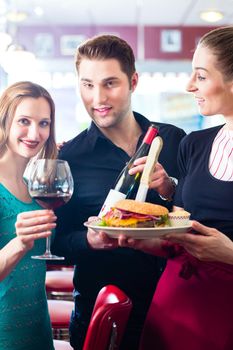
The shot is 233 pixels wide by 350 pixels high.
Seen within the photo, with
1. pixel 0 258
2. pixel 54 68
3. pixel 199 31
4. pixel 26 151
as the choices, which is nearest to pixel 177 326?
pixel 0 258

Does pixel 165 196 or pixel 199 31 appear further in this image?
pixel 199 31

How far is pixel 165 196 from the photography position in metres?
1.89

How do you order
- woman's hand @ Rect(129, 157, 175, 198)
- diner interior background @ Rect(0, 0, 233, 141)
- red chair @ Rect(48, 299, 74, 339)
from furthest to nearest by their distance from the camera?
diner interior background @ Rect(0, 0, 233, 141)
red chair @ Rect(48, 299, 74, 339)
woman's hand @ Rect(129, 157, 175, 198)

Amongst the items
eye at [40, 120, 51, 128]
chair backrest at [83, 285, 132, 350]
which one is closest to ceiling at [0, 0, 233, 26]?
eye at [40, 120, 51, 128]

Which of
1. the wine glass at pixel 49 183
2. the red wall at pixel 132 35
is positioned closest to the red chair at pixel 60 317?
the wine glass at pixel 49 183

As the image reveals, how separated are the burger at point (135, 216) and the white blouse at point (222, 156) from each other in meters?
0.24

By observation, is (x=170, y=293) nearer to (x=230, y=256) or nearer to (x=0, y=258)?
(x=230, y=256)

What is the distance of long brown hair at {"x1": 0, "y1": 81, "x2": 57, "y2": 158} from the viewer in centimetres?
184

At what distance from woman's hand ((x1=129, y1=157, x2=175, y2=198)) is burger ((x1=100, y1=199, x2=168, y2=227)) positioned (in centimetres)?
20

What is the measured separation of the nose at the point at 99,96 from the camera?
1943mm

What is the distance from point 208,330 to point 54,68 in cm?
682

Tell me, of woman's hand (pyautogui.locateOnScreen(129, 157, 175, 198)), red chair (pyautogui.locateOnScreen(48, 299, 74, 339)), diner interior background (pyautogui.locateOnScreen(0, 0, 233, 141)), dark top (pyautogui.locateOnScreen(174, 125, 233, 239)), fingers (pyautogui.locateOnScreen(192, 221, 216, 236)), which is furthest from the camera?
diner interior background (pyautogui.locateOnScreen(0, 0, 233, 141))

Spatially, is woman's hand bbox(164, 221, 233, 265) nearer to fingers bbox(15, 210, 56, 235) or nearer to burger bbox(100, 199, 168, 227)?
burger bbox(100, 199, 168, 227)

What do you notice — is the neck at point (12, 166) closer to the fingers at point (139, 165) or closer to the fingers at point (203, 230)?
the fingers at point (139, 165)
